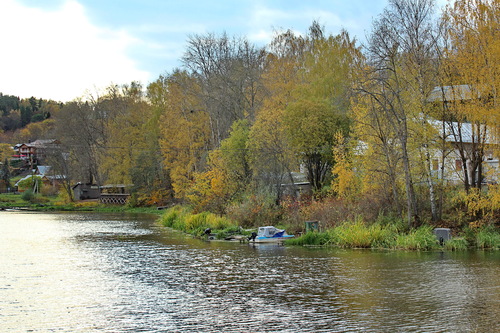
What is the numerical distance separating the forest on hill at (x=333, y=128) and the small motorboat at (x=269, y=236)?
2.60m

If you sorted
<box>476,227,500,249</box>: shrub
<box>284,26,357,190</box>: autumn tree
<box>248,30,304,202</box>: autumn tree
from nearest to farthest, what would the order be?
1. <box>476,227,500,249</box>: shrub
2. <box>284,26,357,190</box>: autumn tree
3. <box>248,30,304,202</box>: autumn tree

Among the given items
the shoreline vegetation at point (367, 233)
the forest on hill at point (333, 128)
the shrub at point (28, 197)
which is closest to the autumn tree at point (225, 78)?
the forest on hill at point (333, 128)

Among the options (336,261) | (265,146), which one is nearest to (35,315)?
(336,261)

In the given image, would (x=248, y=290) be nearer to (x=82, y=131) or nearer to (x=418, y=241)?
(x=418, y=241)

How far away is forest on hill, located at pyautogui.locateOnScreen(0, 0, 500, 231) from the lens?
29.9 m

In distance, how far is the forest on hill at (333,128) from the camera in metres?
29.9

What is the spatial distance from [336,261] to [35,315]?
13223 mm

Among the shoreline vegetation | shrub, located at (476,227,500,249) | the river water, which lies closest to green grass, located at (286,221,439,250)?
the shoreline vegetation

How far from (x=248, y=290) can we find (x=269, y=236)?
13.5m

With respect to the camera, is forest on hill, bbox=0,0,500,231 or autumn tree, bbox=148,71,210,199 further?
autumn tree, bbox=148,71,210,199

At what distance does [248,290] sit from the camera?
18984 millimetres

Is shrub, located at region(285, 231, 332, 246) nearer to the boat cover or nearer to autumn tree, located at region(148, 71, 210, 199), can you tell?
the boat cover

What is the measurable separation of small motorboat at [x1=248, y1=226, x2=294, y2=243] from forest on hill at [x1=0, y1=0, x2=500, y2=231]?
2.60m

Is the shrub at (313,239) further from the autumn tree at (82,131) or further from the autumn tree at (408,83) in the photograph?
the autumn tree at (82,131)
